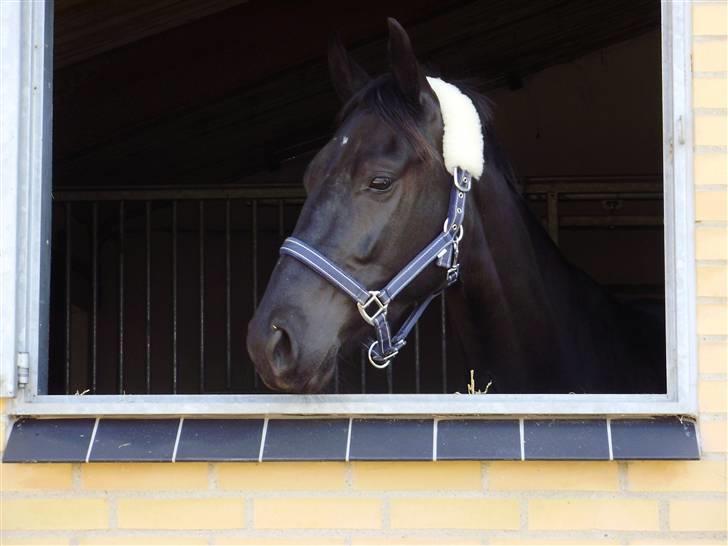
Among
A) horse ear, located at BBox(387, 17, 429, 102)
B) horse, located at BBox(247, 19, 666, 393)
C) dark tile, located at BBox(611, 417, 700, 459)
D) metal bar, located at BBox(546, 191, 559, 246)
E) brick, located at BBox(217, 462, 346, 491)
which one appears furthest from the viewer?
metal bar, located at BBox(546, 191, 559, 246)

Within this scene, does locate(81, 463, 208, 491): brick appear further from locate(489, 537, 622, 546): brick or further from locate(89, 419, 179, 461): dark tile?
locate(489, 537, 622, 546): brick

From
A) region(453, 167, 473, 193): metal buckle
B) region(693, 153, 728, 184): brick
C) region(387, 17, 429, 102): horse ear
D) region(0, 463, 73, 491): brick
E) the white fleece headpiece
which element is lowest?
region(0, 463, 73, 491): brick

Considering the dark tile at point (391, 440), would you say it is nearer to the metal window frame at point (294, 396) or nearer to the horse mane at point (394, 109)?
the metal window frame at point (294, 396)

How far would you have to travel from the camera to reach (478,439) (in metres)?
2.39

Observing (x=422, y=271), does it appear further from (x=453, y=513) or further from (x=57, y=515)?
(x=57, y=515)

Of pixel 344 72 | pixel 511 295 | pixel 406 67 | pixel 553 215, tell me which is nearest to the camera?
pixel 406 67

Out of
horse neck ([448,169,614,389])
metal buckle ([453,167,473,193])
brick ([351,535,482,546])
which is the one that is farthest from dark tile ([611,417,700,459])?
horse neck ([448,169,614,389])

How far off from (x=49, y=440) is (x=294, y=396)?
52 centimetres

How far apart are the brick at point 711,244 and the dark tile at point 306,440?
797 millimetres

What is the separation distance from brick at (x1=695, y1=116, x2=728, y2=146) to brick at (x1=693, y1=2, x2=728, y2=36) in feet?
0.60

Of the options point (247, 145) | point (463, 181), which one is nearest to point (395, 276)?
point (463, 181)

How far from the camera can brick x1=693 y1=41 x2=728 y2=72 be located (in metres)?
2.44

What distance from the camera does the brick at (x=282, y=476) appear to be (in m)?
2.45

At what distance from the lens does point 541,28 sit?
6.08 metres
